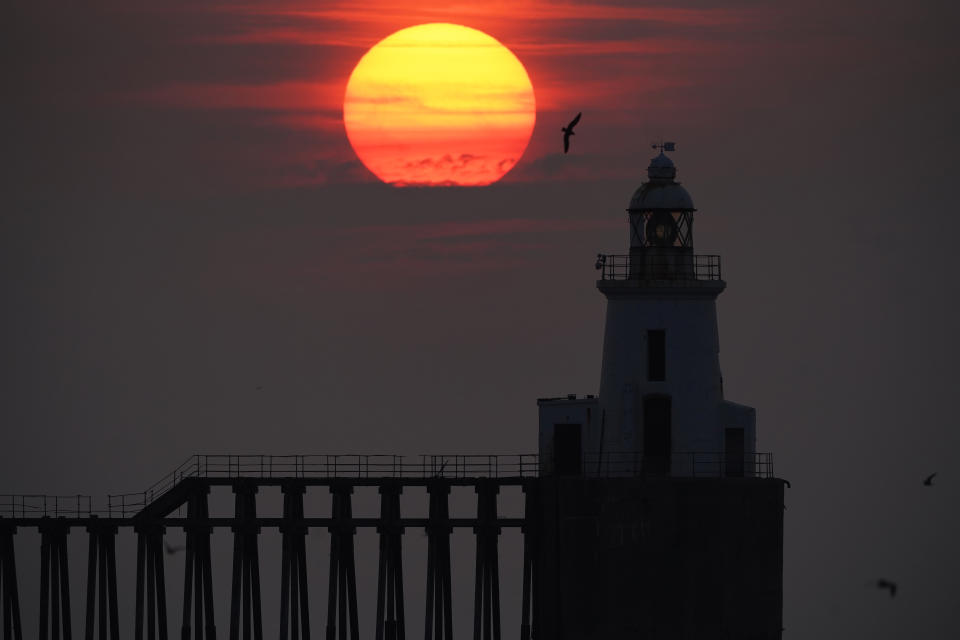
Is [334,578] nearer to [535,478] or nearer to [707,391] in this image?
[535,478]

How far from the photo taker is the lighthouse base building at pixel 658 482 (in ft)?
217

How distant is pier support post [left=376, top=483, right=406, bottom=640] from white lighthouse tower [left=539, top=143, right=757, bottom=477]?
16.2 feet

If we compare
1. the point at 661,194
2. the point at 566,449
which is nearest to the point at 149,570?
the point at 566,449

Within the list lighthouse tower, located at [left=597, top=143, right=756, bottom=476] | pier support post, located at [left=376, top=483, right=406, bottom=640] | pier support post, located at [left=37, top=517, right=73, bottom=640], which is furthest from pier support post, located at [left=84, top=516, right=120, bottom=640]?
lighthouse tower, located at [left=597, top=143, right=756, bottom=476]

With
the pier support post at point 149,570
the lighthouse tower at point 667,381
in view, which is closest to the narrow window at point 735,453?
the lighthouse tower at point 667,381

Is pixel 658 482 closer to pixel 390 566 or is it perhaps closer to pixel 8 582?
pixel 390 566

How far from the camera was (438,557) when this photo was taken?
72.3 m

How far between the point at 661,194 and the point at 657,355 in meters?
4.94

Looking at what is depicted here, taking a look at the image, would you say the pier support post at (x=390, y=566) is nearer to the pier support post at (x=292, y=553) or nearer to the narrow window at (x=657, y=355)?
the pier support post at (x=292, y=553)

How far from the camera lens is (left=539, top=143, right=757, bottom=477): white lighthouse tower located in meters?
68.6

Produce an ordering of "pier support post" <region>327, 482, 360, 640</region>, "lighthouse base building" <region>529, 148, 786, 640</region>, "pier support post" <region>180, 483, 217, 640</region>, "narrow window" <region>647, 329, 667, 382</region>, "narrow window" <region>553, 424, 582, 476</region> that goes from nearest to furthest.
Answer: "lighthouse base building" <region>529, 148, 786, 640</region> → "narrow window" <region>647, 329, 667, 382</region> → "narrow window" <region>553, 424, 582, 476</region> → "pier support post" <region>327, 482, 360, 640</region> → "pier support post" <region>180, 483, 217, 640</region>

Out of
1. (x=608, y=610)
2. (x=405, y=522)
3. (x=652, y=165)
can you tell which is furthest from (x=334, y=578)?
(x=652, y=165)

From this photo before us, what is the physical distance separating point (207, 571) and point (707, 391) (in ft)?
55.6

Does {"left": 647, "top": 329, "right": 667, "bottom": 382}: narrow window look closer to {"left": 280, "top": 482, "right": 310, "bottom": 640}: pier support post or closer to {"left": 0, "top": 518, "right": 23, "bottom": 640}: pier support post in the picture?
{"left": 280, "top": 482, "right": 310, "bottom": 640}: pier support post
